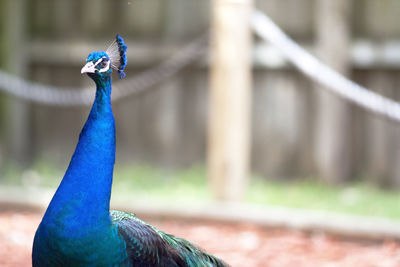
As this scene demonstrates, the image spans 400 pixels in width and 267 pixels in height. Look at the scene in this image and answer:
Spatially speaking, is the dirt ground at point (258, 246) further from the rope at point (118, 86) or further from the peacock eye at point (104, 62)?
the peacock eye at point (104, 62)

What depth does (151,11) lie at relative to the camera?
6.78 meters

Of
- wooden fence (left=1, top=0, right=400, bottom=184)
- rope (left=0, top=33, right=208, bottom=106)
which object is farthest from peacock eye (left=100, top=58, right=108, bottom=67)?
wooden fence (left=1, top=0, right=400, bottom=184)

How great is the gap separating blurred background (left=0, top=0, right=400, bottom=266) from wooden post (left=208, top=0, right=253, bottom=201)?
3 centimetres

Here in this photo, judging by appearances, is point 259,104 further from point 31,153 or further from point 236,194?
point 31,153

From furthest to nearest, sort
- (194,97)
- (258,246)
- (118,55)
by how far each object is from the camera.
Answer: (194,97)
(258,246)
(118,55)

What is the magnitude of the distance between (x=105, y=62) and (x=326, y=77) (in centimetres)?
287

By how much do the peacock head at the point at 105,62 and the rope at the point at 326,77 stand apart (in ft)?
8.45

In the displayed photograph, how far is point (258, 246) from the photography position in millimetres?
4551

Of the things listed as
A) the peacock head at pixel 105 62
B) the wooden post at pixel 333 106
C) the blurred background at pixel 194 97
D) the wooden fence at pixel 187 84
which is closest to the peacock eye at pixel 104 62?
the peacock head at pixel 105 62

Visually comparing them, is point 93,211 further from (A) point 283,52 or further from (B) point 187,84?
(B) point 187,84

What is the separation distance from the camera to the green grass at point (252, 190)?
554 centimetres

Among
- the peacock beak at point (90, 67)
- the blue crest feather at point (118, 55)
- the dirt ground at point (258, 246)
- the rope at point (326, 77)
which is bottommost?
the dirt ground at point (258, 246)

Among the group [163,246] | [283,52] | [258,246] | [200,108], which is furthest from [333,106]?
[163,246]

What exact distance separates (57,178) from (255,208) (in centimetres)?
245
